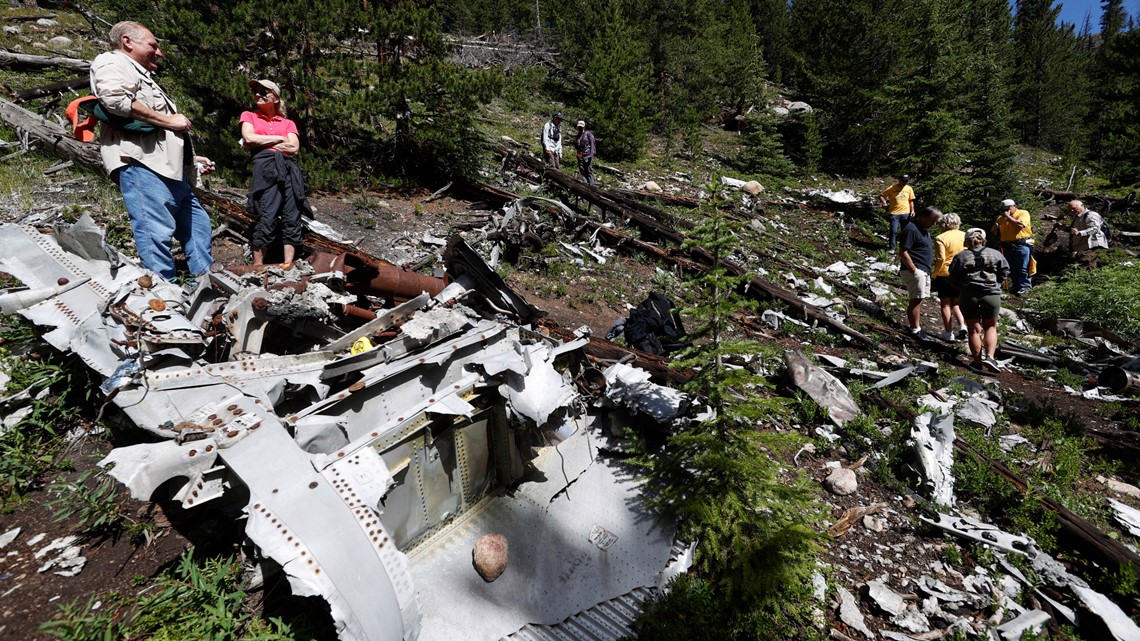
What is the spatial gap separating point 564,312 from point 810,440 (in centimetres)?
348

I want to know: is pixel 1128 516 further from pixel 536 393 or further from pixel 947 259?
pixel 536 393

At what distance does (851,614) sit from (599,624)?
5.29 ft

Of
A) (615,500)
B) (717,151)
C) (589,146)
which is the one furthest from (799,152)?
(615,500)

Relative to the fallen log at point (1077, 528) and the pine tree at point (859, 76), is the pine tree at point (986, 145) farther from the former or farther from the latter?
the fallen log at point (1077, 528)

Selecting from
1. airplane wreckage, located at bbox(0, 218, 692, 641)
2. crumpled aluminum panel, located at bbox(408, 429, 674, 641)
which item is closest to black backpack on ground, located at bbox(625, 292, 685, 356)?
airplane wreckage, located at bbox(0, 218, 692, 641)

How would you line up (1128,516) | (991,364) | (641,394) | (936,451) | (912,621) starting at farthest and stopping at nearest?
(991,364), (936,451), (641,394), (1128,516), (912,621)

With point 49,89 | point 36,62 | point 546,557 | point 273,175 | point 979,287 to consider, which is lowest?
point 546,557

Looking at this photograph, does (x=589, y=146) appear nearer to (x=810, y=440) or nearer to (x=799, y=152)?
(x=810, y=440)

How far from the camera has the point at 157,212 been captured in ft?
12.0

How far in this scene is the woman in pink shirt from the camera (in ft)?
14.3

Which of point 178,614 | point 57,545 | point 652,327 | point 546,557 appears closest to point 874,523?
point 546,557

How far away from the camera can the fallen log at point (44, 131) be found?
6844mm

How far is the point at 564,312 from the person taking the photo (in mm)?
6750

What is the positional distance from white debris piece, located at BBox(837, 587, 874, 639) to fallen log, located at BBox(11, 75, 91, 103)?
41.6 feet
